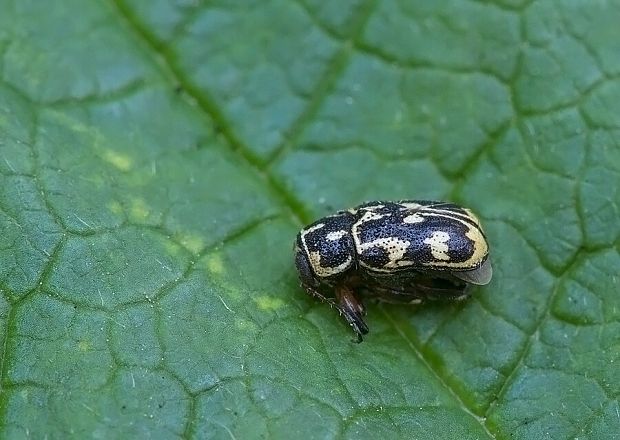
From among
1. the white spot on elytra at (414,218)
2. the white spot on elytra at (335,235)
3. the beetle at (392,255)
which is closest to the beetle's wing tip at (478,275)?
the beetle at (392,255)

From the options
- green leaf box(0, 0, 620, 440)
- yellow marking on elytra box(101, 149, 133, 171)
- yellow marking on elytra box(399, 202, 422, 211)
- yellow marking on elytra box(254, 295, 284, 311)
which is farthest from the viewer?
yellow marking on elytra box(101, 149, 133, 171)

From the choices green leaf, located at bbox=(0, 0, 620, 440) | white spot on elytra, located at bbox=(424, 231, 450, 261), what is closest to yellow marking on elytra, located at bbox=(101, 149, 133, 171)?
green leaf, located at bbox=(0, 0, 620, 440)

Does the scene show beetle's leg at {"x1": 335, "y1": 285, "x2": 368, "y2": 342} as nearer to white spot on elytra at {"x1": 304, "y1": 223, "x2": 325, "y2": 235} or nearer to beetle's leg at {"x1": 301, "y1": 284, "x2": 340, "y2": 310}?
beetle's leg at {"x1": 301, "y1": 284, "x2": 340, "y2": 310}

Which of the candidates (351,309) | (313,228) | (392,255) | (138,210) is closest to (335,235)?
(313,228)

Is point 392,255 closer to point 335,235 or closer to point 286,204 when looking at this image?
point 335,235

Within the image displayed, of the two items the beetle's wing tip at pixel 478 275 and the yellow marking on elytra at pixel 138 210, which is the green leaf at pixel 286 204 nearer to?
the yellow marking on elytra at pixel 138 210

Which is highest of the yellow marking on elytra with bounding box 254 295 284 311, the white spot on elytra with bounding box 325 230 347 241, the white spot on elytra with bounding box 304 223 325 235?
the white spot on elytra with bounding box 325 230 347 241

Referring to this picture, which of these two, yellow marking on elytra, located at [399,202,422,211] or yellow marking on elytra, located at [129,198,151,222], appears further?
yellow marking on elytra, located at [399,202,422,211]
